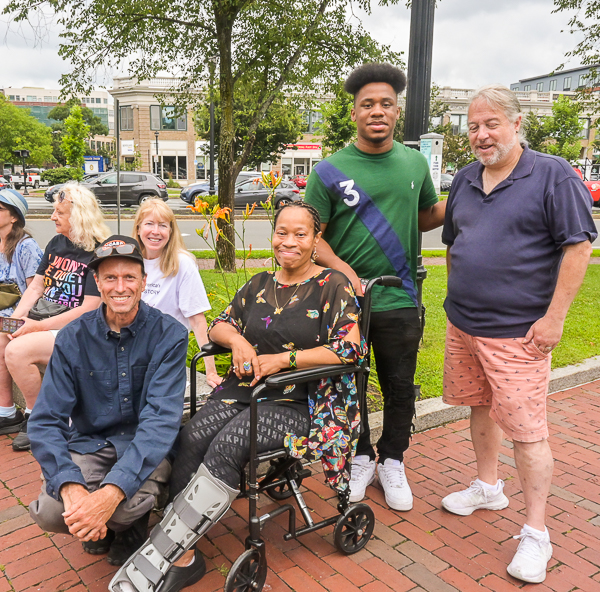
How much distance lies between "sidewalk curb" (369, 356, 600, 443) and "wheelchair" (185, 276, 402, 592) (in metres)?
1.02

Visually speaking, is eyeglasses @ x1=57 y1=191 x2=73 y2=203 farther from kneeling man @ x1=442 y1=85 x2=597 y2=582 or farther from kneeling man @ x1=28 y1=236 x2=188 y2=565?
kneeling man @ x1=442 y1=85 x2=597 y2=582

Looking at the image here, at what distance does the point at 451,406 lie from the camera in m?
4.41

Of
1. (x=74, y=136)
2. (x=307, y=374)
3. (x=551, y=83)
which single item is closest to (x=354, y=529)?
(x=307, y=374)

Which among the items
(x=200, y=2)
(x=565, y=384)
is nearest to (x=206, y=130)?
(x=200, y=2)

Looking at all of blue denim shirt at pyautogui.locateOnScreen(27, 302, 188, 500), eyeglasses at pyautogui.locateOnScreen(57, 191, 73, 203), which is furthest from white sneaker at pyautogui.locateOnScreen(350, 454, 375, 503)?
eyeglasses at pyautogui.locateOnScreen(57, 191, 73, 203)

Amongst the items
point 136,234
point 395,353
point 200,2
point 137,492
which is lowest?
point 137,492

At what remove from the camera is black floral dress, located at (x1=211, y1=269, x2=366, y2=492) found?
2.58 m

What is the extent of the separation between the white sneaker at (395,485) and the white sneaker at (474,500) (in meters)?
0.22

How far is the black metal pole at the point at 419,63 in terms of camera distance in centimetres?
407

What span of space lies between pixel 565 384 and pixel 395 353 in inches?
109

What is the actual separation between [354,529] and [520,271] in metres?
1.47

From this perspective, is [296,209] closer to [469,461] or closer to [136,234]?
[136,234]

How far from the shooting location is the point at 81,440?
8.47 feet

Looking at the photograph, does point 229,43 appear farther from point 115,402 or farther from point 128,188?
point 128,188
